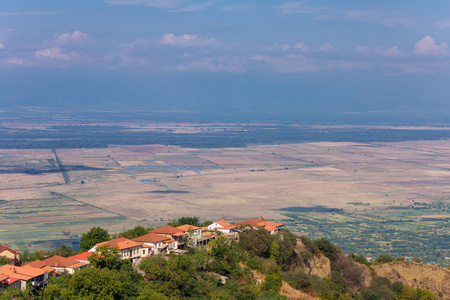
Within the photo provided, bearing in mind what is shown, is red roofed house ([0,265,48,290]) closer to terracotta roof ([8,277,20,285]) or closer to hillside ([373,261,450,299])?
terracotta roof ([8,277,20,285])

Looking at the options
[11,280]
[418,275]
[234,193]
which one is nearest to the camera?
[11,280]

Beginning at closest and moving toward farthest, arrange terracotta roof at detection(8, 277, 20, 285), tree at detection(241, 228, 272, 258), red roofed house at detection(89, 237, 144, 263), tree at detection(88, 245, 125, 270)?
terracotta roof at detection(8, 277, 20, 285)
tree at detection(88, 245, 125, 270)
red roofed house at detection(89, 237, 144, 263)
tree at detection(241, 228, 272, 258)

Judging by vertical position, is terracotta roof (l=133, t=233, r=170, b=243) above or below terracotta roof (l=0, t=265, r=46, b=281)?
above

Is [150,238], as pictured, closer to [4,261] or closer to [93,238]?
[93,238]

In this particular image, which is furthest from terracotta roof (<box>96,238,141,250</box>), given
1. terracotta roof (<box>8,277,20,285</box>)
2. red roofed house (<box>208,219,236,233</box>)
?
red roofed house (<box>208,219,236,233</box>)

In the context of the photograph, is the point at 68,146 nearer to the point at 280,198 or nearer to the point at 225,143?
the point at 225,143

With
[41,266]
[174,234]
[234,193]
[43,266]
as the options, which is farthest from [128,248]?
[234,193]

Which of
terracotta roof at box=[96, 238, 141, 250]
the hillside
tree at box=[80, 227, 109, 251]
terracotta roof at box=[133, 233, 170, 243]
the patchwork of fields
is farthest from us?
the patchwork of fields

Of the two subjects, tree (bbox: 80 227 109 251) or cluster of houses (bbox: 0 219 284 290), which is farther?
tree (bbox: 80 227 109 251)
